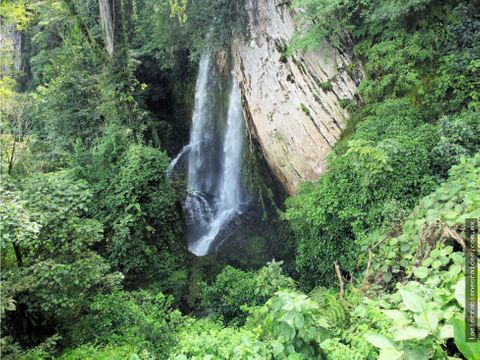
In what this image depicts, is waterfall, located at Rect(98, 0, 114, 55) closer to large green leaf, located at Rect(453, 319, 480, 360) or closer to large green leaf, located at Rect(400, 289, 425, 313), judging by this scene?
large green leaf, located at Rect(400, 289, 425, 313)

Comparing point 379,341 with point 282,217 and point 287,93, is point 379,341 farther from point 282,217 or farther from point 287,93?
point 287,93

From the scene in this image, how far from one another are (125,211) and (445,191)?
6277 mm

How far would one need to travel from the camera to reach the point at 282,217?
283 inches

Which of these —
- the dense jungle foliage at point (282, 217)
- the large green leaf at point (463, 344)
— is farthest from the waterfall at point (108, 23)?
the large green leaf at point (463, 344)

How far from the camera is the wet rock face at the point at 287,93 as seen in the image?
26.8 feet

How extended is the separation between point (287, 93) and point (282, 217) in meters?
3.73

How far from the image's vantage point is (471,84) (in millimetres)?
5523

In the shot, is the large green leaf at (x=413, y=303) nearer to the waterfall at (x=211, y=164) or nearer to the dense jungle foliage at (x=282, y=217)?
the dense jungle foliage at (x=282, y=217)

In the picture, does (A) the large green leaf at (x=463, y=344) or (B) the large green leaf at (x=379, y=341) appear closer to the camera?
(A) the large green leaf at (x=463, y=344)

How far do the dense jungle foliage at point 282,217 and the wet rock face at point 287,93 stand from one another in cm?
40

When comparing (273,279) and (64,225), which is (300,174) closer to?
(273,279)

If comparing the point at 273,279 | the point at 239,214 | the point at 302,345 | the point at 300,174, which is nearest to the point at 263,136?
the point at 300,174

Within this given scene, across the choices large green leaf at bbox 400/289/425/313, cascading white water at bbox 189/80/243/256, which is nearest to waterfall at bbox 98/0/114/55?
cascading white water at bbox 189/80/243/256

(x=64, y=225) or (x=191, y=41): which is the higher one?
(x=191, y=41)
